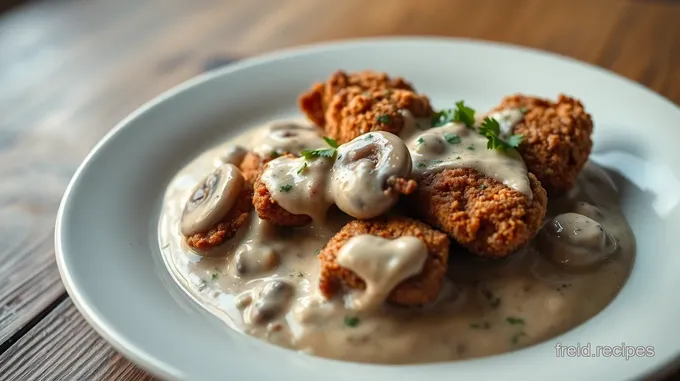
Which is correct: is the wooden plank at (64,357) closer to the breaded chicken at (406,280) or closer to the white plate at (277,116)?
the white plate at (277,116)

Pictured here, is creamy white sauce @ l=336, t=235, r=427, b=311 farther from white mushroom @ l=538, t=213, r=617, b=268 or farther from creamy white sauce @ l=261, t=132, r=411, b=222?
white mushroom @ l=538, t=213, r=617, b=268

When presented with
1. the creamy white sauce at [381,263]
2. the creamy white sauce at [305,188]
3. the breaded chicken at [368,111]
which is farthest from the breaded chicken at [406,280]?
the breaded chicken at [368,111]

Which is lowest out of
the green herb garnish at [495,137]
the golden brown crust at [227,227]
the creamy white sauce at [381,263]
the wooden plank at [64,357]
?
the wooden plank at [64,357]

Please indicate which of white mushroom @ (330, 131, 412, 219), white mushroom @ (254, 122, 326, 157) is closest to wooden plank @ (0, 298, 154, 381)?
white mushroom @ (330, 131, 412, 219)

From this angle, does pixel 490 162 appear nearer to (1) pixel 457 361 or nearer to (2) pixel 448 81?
(1) pixel 457 361

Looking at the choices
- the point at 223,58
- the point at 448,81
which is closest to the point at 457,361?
the point at 448,81

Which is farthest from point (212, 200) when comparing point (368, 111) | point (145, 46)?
point (145, 46)
